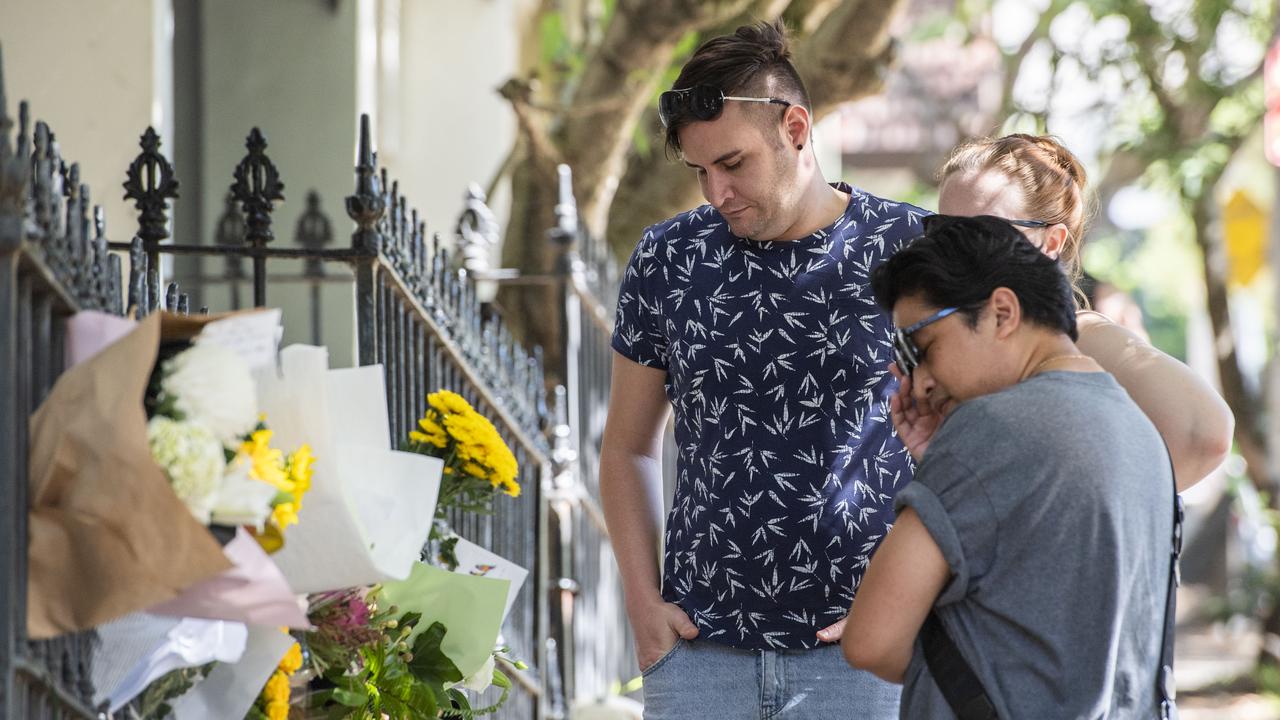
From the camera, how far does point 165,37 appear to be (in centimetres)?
538

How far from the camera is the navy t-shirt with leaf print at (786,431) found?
2812mm

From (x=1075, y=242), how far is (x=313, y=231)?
4.09 metres

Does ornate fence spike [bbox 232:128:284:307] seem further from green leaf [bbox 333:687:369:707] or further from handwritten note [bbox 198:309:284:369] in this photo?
handwritten note [bbox 198:309:284:369]

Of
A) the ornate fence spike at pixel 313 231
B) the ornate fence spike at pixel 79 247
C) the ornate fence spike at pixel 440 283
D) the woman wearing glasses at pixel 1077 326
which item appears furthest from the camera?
the ornate fence spike at pixel 313 231

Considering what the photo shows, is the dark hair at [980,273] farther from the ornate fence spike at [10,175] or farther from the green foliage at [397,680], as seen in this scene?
the ornate fence spike at [10,175]

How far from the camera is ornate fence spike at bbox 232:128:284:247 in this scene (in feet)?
9.68

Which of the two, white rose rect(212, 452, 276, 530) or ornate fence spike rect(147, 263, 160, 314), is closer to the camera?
white rose rect(212, 452, 276, 530)

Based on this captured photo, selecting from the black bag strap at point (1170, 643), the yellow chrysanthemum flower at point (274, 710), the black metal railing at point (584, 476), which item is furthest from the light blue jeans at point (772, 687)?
the black metal railing at point (584, 476)

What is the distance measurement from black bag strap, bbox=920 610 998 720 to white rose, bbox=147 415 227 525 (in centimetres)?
98

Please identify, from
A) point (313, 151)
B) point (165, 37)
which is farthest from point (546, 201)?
point (165, 37)

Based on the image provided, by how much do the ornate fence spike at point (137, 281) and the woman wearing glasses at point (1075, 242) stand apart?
3.78 ft

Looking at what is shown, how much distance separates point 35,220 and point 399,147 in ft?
23.4

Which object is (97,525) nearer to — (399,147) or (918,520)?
(918,520)

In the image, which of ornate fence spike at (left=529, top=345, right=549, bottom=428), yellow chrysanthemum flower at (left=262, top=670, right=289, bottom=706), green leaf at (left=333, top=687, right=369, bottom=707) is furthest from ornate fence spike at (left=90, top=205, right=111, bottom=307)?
ornate fence spike at (left=529, top=345, right=549, bottom=428)
